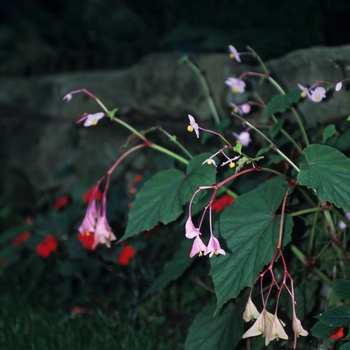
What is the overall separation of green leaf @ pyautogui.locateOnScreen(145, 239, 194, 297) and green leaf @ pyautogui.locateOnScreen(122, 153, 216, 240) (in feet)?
1.29

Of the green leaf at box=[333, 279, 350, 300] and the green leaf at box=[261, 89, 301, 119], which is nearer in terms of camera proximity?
the green leaf at box=[333, 279, 350, 300]

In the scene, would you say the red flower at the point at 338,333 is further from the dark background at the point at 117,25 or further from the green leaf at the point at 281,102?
the dark background at the point at 117,25

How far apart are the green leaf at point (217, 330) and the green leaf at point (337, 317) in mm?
266

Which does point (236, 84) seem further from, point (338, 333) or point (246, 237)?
point (338, 333)

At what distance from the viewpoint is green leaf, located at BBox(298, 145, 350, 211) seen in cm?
134

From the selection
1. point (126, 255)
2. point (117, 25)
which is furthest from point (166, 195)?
point (117, 25)

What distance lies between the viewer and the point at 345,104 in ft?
7.89

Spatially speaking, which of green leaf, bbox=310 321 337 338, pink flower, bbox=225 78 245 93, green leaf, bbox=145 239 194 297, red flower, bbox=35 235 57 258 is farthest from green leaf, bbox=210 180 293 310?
red flower, bbox=35 235 57 258

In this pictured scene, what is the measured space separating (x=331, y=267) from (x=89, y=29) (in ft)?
10.6

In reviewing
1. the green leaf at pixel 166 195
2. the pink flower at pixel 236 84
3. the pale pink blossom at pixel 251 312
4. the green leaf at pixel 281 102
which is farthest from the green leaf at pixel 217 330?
the pink flower at pixel 236 84

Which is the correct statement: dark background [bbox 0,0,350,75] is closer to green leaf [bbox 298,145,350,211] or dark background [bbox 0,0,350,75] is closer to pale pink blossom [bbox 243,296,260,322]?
green leaf [bbox 298,145,350,211]

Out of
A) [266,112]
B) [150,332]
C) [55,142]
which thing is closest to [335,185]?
[266,112]

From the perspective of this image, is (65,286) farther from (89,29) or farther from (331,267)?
(89,29)

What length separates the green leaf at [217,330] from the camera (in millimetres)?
1612
